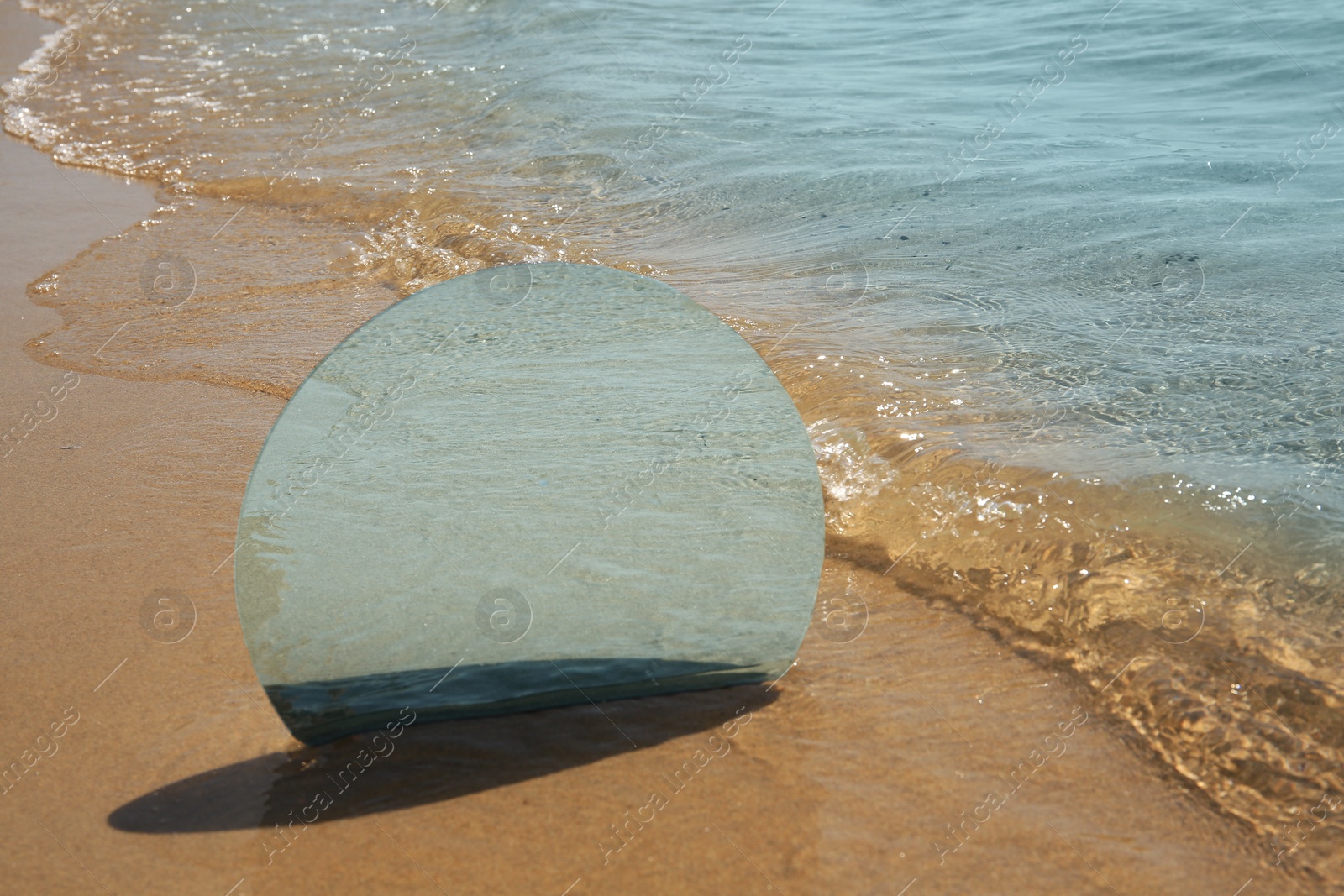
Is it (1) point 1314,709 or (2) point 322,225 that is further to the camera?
(2) point 322,225

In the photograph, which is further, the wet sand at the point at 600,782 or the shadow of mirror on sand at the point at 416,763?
the shadow of mirror on sand at the point at 416,763

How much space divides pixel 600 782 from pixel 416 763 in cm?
37

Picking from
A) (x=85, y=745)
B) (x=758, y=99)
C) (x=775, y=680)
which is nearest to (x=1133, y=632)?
(x=775, y=680)

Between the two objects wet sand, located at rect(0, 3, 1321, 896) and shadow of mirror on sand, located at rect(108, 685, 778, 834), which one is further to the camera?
shadow of mirror on sand, located at rect(108, 685, 778, 834)

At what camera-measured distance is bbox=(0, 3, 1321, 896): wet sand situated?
1.81m

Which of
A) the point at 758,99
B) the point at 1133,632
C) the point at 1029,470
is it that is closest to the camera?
the point at 1133,632

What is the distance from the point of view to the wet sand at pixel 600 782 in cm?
181

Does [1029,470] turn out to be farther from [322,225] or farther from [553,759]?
[322,225]

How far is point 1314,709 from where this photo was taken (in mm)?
2189

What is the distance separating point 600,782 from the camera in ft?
6.62

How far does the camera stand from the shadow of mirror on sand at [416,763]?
6.34 feet

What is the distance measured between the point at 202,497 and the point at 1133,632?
8.14 feet

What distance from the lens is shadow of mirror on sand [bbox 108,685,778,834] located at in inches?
76.0

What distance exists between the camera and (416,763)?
6.77 ft
